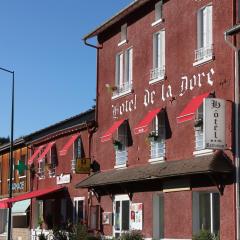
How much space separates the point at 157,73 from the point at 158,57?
0.73 meters

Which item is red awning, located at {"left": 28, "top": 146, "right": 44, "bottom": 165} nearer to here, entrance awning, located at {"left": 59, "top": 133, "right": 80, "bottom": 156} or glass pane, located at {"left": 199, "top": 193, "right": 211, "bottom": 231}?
entrance awning, located at {"left": 59, "top": 133, "right": 80, "bottom": 156}

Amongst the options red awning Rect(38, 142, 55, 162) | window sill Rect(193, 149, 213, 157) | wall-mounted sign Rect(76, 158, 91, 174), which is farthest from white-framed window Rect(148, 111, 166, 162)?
red awning Rect(38, 142, 55, 162)

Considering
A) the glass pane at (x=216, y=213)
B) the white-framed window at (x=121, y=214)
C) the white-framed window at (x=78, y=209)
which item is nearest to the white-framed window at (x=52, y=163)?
the white-framed window at (x=78, y=209)

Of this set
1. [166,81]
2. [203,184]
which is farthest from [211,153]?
[166,81]

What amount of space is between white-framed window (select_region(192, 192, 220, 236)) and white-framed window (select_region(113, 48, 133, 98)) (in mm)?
6711

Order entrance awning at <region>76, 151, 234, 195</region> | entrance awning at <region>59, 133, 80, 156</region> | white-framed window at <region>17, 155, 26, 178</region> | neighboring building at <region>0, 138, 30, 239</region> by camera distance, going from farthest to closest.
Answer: white-framed window at <region>17, 155, 26, 178</region>, neighboring building at <region>0, 138, 30, 239</region>, entrance awning at <region>59, 133, 80, 156</region>, entrance awning at <region>76, 151, 234, 195</region>

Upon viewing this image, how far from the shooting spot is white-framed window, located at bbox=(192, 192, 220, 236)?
67.9 feet

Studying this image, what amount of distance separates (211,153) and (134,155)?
18.6ft

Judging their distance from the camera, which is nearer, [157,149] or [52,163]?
[157,149]

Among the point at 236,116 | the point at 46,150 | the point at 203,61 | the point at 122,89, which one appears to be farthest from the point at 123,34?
the point at 236,116

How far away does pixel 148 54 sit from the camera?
83.4ft

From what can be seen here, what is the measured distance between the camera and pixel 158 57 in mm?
24938

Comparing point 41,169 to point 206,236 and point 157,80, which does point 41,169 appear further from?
point 206,236

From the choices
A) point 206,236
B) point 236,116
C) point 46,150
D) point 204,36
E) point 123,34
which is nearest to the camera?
point 206,236
